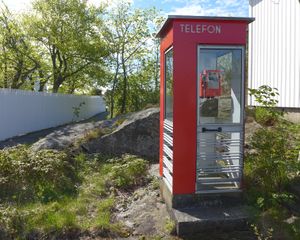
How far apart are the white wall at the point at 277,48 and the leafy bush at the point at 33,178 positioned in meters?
5.57

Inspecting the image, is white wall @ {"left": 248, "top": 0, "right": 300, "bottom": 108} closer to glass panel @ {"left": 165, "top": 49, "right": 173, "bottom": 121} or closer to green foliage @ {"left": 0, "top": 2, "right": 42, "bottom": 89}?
glass panel @ {"left": 165, "top": 49, "right": 173, "bottom": 121}

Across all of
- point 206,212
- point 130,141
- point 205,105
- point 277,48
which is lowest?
point 206,212

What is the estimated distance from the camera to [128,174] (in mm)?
6672

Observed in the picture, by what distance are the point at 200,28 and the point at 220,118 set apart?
4.38ft

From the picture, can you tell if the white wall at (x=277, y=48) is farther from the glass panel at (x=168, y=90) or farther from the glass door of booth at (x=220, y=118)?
the glass panel at (x=168, y=90)

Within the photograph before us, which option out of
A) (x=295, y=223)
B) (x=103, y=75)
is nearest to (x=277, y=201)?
(x=295, y=223)

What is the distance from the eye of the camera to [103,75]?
742 inches

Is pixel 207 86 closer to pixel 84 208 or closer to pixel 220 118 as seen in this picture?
pixel 220 118

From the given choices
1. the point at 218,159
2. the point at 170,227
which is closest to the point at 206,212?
the point at 170,227

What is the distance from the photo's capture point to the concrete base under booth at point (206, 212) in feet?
14.3

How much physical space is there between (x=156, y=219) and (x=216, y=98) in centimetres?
192

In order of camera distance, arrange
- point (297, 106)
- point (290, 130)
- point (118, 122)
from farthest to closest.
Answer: point (118, 122) → point (297, 106) → point (290, 130)

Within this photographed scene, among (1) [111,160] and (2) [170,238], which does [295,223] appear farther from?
(1) [111,160]

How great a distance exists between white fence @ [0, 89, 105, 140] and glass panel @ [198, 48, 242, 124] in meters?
8.50
